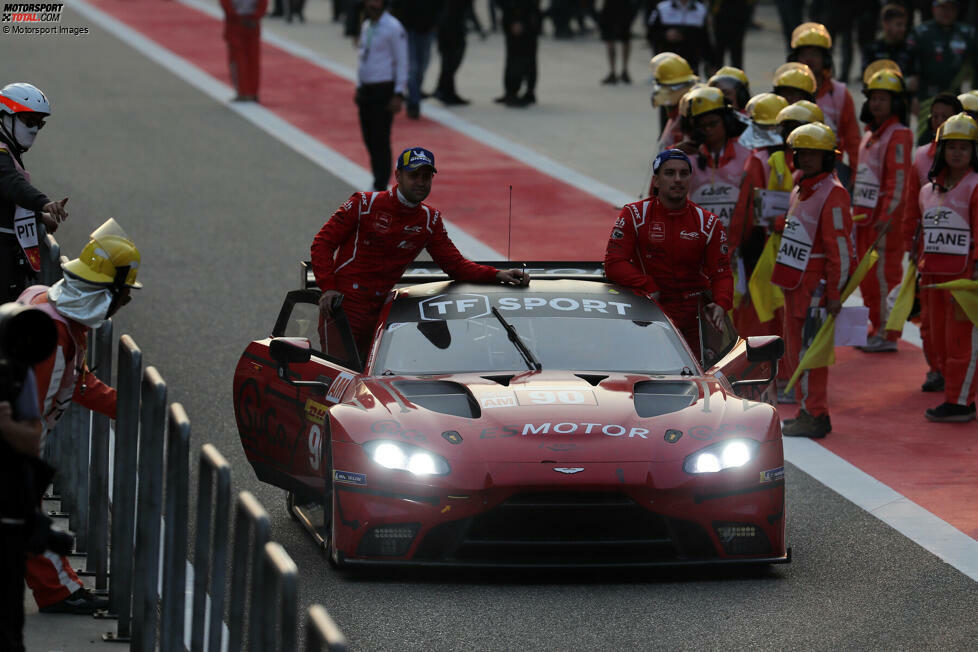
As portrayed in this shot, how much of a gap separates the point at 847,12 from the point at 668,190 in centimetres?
1804

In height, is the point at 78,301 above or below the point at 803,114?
below

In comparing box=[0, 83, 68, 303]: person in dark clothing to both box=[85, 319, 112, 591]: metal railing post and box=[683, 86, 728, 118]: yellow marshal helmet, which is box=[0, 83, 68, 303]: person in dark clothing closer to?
box=[85, 319, 112, 591]: metal railing post

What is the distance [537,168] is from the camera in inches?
875

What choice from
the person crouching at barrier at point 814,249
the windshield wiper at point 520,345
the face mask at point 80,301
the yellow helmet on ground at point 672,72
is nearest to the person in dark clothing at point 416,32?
the yellow helmet on ground at point 672,72

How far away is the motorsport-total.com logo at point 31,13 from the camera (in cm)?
3247

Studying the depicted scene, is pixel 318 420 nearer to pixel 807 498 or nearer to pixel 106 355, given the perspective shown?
pixel 106 355

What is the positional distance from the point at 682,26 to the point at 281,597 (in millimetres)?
20171

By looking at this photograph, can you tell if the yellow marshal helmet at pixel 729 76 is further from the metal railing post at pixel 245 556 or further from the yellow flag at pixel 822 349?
the metal railing post at pixel 245 556

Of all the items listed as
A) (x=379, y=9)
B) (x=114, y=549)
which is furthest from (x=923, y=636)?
(x=379, y=9)

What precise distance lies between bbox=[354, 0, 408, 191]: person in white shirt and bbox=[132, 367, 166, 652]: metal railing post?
1261cm

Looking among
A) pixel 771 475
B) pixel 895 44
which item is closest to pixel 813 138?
pixel 771 475

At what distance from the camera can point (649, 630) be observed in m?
7.46

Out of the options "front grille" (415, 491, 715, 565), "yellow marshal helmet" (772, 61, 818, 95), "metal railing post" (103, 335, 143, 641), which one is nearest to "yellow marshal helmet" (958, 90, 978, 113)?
"yellow marshal helmet" (772, 61, 818, 95)

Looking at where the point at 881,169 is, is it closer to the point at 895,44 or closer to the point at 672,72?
the point at 672,72
